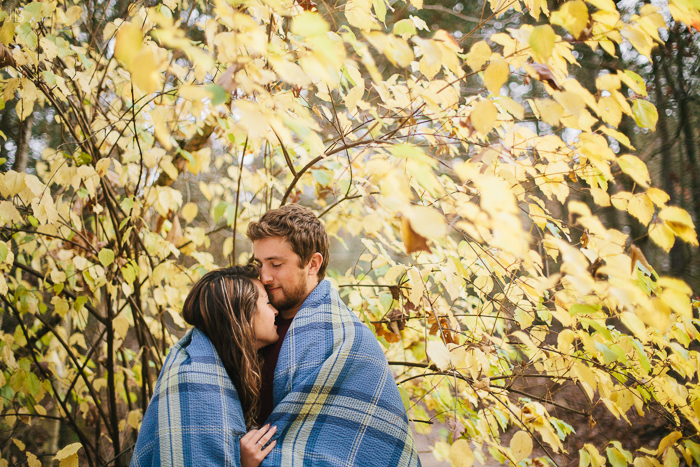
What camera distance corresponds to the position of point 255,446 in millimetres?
1016

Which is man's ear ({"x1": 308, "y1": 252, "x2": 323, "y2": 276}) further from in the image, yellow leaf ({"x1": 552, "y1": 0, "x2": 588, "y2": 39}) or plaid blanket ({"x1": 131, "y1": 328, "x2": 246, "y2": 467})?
yellow leaf ({"x1": 552, "y1": 0, "x2": 588, "y2": 39})

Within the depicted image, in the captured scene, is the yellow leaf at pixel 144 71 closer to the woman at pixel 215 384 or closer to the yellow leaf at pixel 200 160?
the woman at pixel 215 384

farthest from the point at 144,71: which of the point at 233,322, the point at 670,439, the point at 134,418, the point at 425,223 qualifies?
the point at 134,418

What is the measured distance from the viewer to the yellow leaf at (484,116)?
0.72 metres

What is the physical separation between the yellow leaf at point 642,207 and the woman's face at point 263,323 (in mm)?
1125

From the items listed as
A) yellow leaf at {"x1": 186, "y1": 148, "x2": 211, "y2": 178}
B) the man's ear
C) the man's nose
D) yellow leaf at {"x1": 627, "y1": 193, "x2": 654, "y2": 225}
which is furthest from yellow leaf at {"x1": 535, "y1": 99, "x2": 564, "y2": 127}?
yellow leaf at {"x1": 186, "y1": 148, "x2": 211, "y2": 178}

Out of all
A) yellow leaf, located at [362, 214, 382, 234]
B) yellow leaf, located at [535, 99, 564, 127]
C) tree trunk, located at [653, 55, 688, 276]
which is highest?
yellow leaf, located at [535, 99, 564, 127]

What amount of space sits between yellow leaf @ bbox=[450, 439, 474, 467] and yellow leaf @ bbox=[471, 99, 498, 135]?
777mm

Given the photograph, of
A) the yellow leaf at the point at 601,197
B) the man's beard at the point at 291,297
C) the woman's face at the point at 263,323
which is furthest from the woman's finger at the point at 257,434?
the yellow leaf at the point at 601,197

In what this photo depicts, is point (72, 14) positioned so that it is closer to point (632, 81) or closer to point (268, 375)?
point (268, 375)

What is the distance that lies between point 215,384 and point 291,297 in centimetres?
40

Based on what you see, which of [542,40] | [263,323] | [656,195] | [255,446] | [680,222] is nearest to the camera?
[542,40]

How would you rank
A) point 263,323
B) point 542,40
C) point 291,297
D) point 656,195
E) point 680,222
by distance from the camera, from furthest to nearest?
1. point 291,297
2. point 263,323
3. point 656,195
4. point 680,222
5. point 542,40

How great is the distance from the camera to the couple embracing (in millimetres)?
1023
